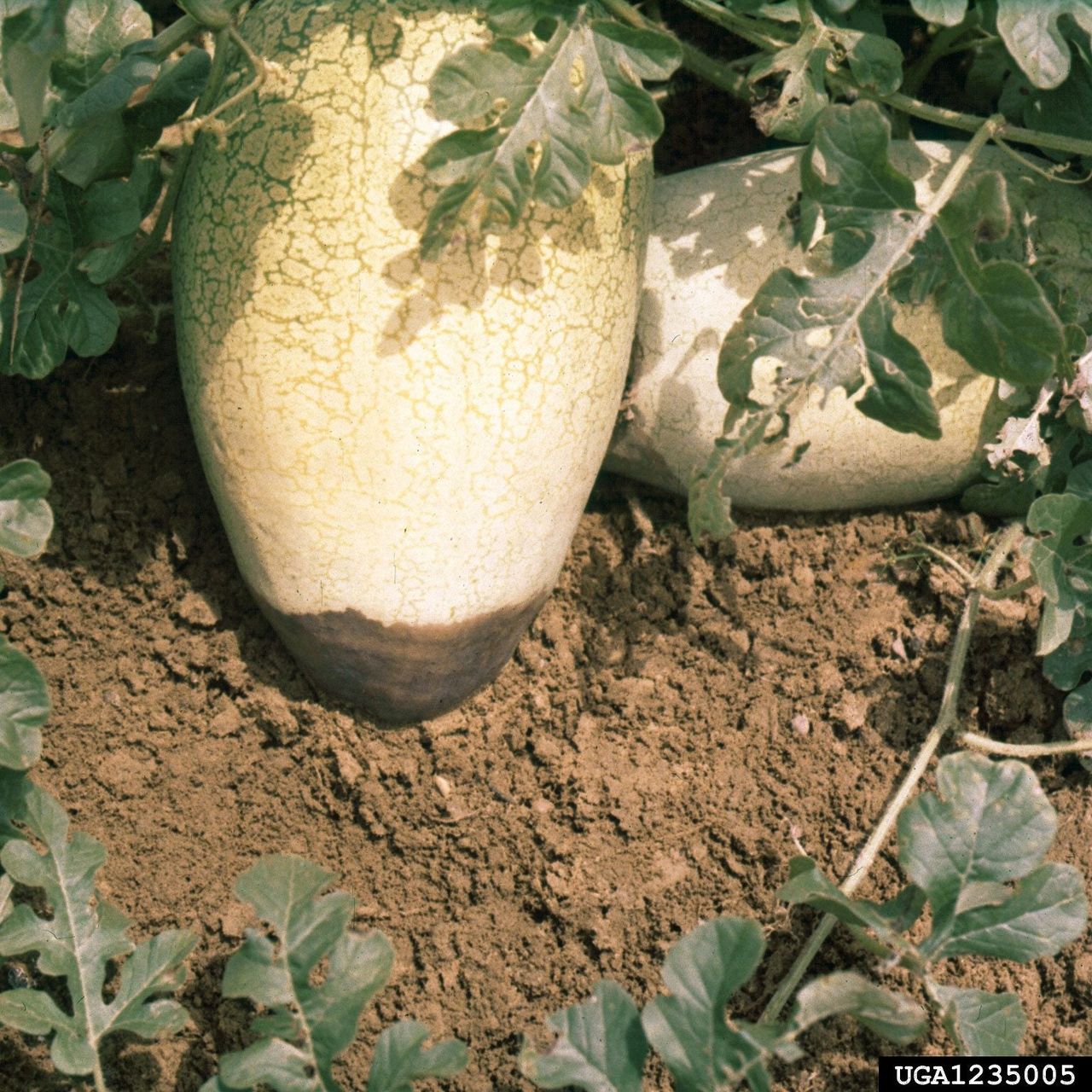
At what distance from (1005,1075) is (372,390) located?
1.47 meters

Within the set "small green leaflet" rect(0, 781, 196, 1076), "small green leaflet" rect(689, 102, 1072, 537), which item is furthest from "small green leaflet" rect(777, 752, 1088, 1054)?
"small green leaflet" rect(0, 781, 196, 1076)

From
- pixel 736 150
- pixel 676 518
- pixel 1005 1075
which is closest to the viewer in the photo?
pixel 1005 1075

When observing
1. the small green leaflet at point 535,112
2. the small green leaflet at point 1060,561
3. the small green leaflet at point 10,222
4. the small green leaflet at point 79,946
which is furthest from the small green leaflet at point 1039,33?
the small green leaflet at point 79,946

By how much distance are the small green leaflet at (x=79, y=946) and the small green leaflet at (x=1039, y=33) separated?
5.80ft

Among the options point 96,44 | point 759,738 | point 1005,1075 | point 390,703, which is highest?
point 96,44

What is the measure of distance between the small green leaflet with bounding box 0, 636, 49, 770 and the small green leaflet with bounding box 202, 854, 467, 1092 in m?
0.36

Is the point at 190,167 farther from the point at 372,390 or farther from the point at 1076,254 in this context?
the point at 1076,254

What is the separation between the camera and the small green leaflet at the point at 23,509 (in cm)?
193

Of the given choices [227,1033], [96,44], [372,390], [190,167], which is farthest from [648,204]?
[227,1033]

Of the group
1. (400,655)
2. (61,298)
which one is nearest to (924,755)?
(400,655)

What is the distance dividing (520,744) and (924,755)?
695 mm

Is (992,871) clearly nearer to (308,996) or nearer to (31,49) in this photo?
(308,996)

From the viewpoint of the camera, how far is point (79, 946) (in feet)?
6.49

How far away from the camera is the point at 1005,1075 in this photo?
214 cm
